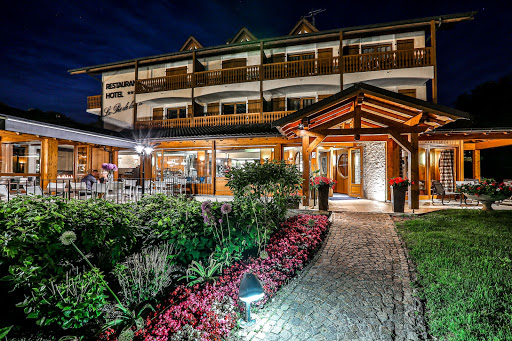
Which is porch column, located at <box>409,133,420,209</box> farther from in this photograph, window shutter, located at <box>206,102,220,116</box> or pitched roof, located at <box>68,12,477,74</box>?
window shutter, located at <box>206,102,220,116</box>

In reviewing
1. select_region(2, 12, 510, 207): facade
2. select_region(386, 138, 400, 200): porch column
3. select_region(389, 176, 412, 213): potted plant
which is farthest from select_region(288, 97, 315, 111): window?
select_region(389, 176, 412, 213): potted plant

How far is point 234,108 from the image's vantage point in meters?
15.4

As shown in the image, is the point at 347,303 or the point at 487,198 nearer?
the point at 347,303

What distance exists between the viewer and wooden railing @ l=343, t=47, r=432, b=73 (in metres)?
11.8

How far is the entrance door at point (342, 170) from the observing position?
1261 cm

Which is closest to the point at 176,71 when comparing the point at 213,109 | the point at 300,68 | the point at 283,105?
the point at 213,109

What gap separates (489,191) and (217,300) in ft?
27.5

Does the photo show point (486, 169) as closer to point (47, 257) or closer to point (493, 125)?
point (493, 125)

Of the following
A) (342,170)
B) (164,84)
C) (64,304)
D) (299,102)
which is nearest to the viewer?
(64,304)

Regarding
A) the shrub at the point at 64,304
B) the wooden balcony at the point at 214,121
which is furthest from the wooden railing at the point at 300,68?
the shrub at the point at 64,304

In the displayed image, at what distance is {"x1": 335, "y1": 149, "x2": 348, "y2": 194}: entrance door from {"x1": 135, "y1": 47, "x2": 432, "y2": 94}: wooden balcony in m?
4.14

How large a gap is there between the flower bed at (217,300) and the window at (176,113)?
13.9m

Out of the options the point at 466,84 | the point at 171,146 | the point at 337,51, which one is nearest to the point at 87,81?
the point at 171,146

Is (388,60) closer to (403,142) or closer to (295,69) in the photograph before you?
(295,69)
